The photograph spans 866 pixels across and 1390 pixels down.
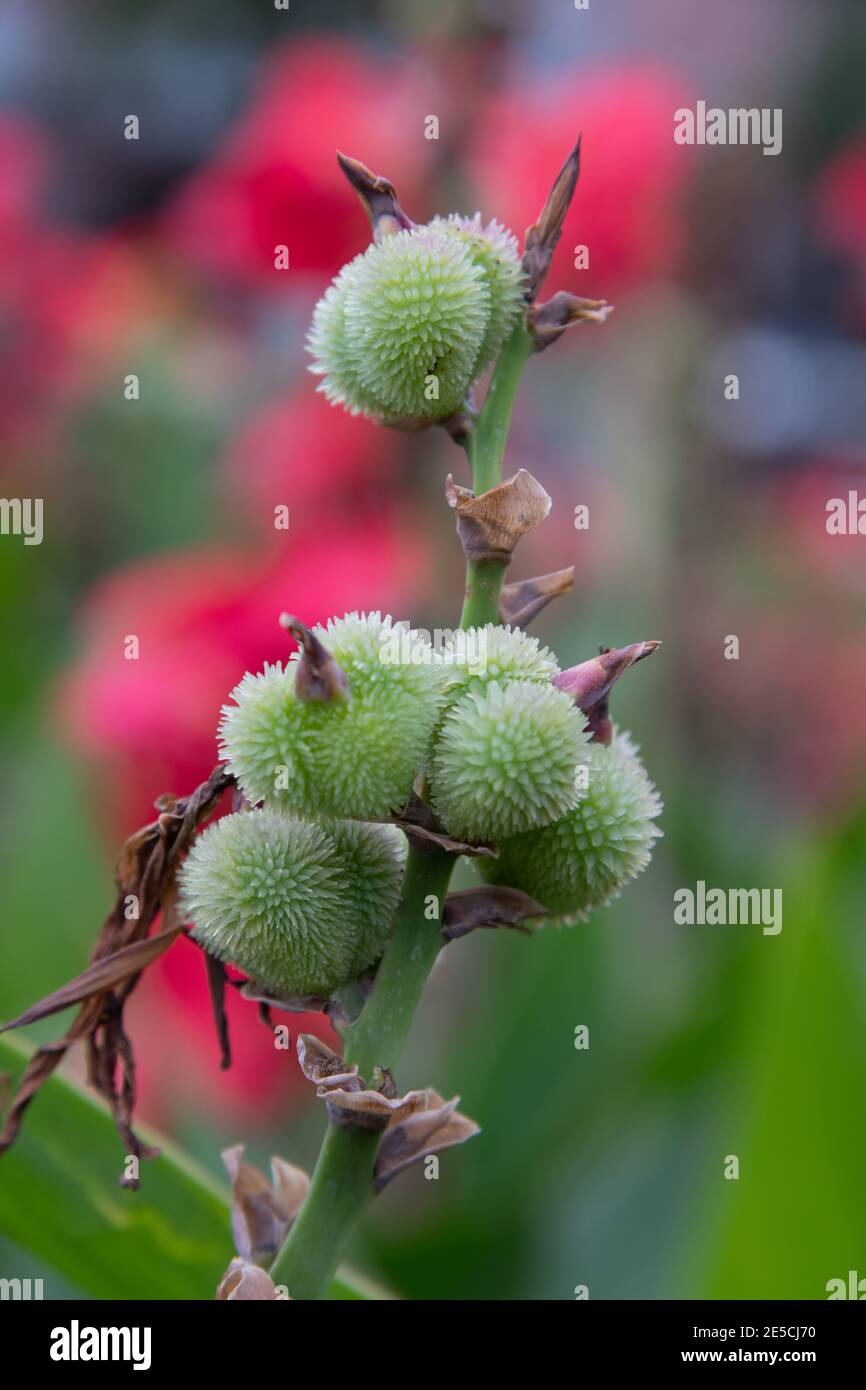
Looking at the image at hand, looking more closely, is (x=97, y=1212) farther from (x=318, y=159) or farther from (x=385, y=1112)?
(x=318, y=159)

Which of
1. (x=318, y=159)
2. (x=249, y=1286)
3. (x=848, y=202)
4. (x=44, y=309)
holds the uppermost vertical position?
(x=848, y=202)

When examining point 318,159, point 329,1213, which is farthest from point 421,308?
point 318,159

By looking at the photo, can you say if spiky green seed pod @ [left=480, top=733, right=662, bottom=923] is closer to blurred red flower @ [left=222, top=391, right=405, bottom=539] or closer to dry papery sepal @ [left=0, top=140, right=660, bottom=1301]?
dry papery sepal @ [left=0, top=140, right=660, bottom=1301]

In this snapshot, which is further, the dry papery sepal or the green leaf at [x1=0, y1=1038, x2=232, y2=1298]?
the green leaf at [x1=0, y1=1038, x2=232, y2=1298]

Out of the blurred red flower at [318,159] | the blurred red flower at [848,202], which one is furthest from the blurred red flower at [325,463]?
the blurred red flower at [848,202]

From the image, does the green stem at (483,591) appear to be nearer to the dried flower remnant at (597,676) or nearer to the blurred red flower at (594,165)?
the dried flower remnant at (597,676)

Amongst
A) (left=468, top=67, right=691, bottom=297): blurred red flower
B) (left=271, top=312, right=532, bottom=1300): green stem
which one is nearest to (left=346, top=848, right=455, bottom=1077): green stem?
(left=271, top=312, right=532, bottom=1300): green stem

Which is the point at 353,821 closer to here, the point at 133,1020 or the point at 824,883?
the point at 824,883
